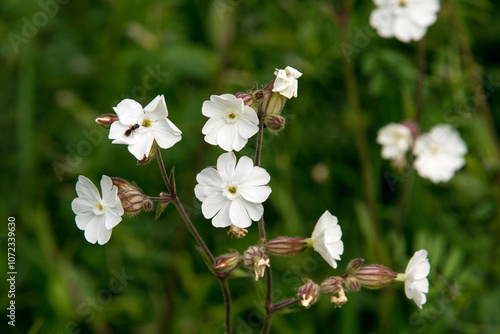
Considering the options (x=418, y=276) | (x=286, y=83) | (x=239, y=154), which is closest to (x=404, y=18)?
(x=239, y=154)

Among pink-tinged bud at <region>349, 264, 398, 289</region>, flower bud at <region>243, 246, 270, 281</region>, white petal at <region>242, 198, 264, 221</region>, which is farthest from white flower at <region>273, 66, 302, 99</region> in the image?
pink-tinged bud at <region>349, 264, 398, 289</region>

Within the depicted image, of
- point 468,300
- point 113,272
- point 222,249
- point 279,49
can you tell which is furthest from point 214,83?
point 468,300

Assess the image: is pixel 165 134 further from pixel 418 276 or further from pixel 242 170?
pixel 418 276

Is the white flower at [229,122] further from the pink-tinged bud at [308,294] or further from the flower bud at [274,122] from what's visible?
the pink-tinged bud at [308,294]

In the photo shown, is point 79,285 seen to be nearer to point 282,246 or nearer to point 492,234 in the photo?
point 282,246

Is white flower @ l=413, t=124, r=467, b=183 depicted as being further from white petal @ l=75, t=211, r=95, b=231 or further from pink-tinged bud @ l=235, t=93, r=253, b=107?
white petal @ l=75, t=211, r=95, b=231

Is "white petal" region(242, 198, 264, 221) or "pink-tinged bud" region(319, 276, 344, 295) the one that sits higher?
"white petal" region(242, 198, 264, 221)
